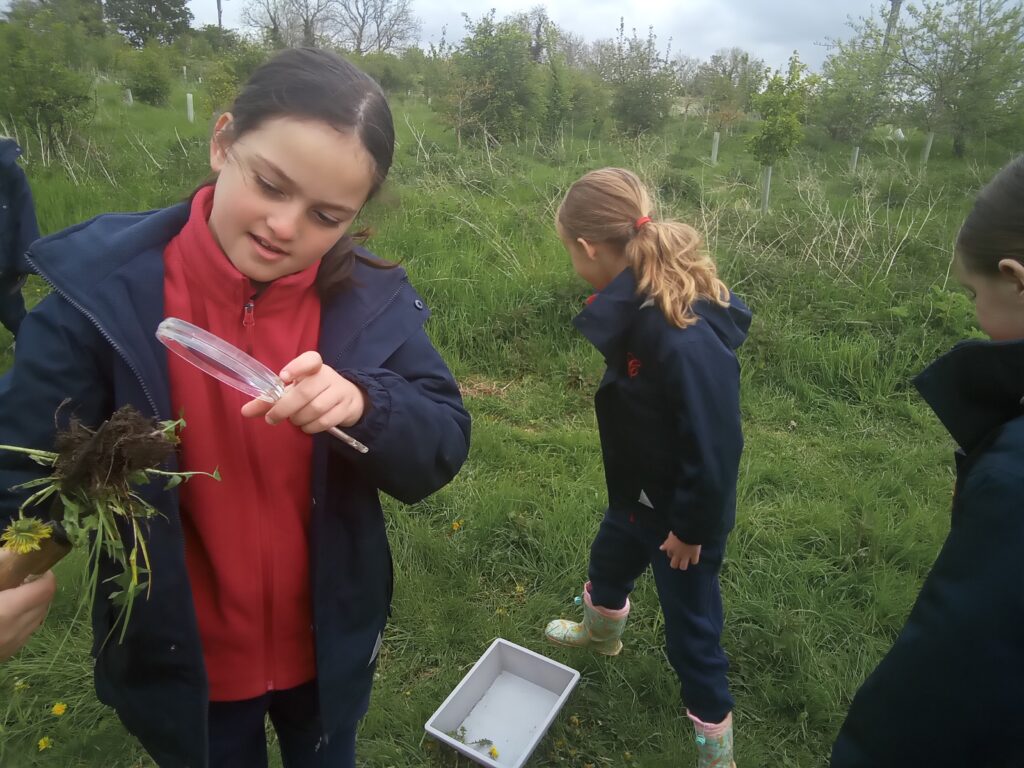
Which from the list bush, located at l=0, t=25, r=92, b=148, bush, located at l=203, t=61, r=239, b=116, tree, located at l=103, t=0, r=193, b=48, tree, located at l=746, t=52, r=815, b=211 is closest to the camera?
tree, located at l=746, t=52, r=815, b=211

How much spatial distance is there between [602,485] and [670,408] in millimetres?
1627

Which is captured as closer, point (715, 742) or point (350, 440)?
point (350, 440)

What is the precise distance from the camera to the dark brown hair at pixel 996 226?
4.02 feet

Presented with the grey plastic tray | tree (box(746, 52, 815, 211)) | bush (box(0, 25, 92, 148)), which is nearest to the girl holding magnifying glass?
the grey plastic tray

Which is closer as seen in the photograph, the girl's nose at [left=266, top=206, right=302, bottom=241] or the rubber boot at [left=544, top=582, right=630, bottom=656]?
the girl's nose at [left=266, top=206, right=302, bottom=241]

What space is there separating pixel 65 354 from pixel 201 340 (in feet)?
1.02

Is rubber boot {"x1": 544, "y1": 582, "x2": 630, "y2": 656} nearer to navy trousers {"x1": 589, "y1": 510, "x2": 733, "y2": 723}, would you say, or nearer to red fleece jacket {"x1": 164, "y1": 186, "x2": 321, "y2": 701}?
navy trousers {"x1": 589, "y1": 510, "x2": 733, "y2": 723}

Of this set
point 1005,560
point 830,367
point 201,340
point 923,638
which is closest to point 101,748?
point 201,340

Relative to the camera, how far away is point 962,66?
34.4 feet

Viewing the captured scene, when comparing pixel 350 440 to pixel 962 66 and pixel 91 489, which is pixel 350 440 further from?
pixel 962 66

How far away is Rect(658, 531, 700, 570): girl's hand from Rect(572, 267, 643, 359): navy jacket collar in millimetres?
623

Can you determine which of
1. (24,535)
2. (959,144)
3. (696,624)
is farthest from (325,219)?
(959,144)

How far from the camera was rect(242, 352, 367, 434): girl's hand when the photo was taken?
1072 millimetres

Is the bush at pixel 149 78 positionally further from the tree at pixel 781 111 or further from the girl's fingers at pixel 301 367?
the girl's fingers at pixel 301 367
